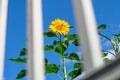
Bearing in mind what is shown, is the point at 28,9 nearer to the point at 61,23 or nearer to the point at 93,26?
the point at 93,26

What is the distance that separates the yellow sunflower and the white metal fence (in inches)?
30.4

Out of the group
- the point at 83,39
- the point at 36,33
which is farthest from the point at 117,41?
the point at 83,39

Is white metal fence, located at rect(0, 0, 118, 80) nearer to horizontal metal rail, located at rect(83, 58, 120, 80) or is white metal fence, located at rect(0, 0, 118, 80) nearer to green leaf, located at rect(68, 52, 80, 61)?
horizontal metal rail, located at rect(83, 58, 120, 80)

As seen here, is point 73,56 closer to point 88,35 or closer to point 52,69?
point 52,69

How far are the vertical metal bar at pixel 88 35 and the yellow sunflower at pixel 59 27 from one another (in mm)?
1039

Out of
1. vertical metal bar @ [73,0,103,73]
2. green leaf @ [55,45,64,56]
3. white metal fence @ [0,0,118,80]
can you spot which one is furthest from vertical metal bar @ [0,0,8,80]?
green leaf @ [55,45,64,56]

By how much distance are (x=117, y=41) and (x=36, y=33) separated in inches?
41.5

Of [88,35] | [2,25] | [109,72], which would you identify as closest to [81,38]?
[88,35]

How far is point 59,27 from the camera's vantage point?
2.06 metres

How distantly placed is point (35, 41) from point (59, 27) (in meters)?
0.98

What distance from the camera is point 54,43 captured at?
2.04 meters

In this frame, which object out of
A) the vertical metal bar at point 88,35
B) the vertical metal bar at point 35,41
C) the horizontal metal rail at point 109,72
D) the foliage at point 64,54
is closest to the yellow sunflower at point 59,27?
the foliage at point 64,54

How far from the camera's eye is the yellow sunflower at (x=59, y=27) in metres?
2.05

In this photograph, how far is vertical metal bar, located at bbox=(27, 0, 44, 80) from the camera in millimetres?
1029
